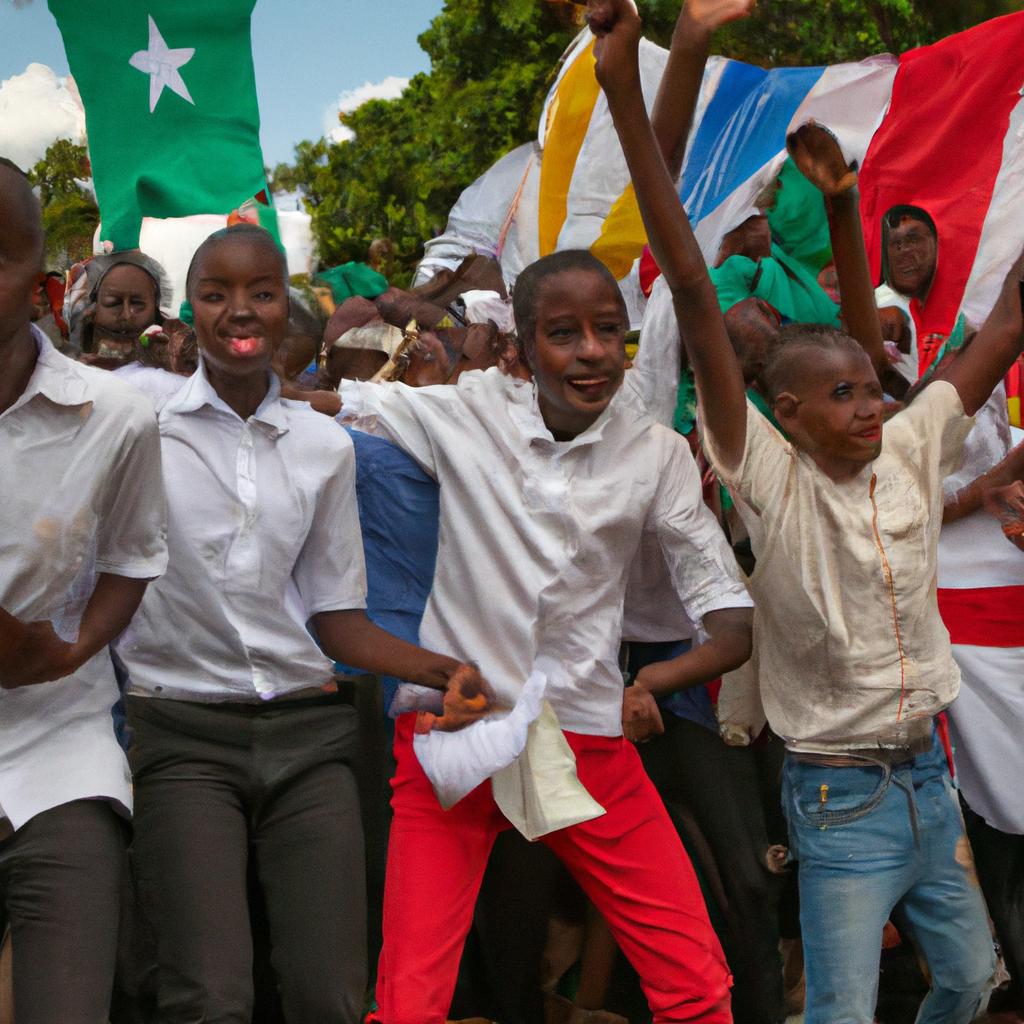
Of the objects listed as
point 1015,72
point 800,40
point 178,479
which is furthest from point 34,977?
point 800,40

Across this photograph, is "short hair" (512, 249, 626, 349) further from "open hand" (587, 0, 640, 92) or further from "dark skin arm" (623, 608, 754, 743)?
"dark skin arm" (623, 608, 754, 743)

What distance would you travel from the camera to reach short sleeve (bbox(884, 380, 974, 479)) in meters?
3.71

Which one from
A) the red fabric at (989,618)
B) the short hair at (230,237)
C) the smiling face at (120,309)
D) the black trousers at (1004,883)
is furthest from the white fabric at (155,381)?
the black trousers at (1004,883)

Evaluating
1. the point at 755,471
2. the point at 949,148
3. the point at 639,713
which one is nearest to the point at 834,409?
the point at 755,471

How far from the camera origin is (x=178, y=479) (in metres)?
3.27

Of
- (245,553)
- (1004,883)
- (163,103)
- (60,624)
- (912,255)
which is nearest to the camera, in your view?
(60,624)

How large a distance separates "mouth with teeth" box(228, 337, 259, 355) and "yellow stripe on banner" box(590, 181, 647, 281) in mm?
2479

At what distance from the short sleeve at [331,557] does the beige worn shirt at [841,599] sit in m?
0.87

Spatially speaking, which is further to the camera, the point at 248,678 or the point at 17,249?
the point at 248,678

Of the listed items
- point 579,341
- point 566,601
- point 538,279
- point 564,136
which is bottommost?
point 566,601

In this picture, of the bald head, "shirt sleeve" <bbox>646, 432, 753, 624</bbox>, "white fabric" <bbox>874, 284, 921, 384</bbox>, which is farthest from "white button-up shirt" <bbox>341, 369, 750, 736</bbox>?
"white fabric" <bbox>874, 284, 921, 384</bbox>

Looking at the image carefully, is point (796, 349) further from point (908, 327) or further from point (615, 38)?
point (908, 327)

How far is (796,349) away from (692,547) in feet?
1.99

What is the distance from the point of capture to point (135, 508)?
288cm
